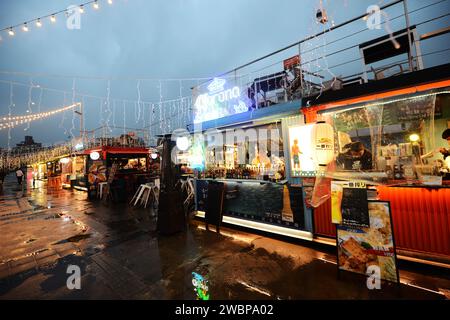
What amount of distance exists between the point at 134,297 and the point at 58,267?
269 cm

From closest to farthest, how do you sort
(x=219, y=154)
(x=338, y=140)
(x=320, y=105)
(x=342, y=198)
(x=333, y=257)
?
(x=342, y=198)
(x=333, y=257)
(x=320, y=105)
(x=338, y=140)
(x=219, y=154)

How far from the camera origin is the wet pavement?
359 cm

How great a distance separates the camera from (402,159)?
450 centimetres

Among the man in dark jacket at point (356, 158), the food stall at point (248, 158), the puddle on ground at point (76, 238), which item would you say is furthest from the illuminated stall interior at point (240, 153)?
the puddle on ground at point (76, 238)

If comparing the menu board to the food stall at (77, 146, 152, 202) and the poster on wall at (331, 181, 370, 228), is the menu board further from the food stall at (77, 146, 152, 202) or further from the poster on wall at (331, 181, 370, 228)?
the food stall at (77, 146, 152, 202)

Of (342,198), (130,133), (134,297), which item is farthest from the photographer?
(130,133)

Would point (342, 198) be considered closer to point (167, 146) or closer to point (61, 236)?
point (167, 146)

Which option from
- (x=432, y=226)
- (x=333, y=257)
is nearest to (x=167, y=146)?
(x=333, y=257)

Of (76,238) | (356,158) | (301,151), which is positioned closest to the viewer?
(356,158)

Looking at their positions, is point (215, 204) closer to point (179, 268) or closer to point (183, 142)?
point (179, 268)

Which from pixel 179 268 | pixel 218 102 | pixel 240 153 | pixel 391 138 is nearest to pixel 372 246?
pixel 391 138

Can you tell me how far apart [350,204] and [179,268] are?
3891 mm

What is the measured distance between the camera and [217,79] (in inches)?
314

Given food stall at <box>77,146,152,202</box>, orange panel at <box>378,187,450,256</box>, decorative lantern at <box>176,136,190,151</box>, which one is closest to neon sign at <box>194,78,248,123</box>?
decorative lantern at <box>176,136,190,151</box>
